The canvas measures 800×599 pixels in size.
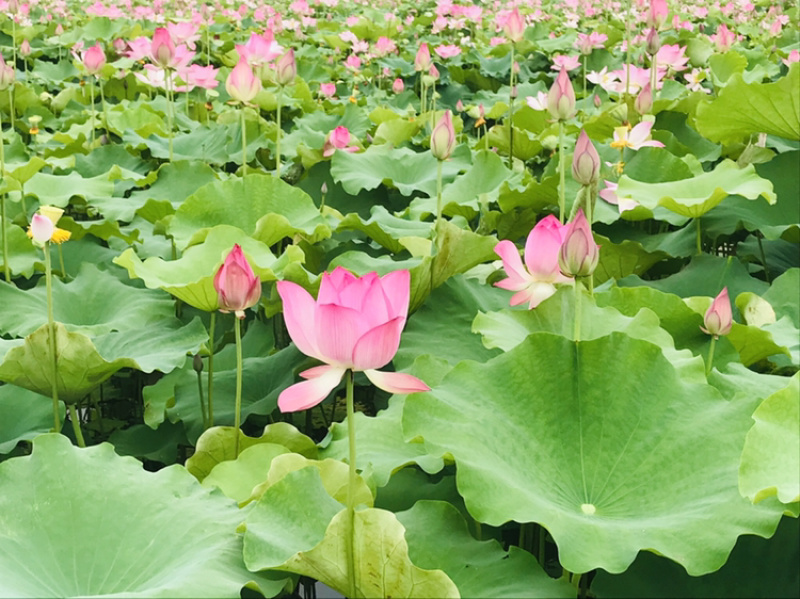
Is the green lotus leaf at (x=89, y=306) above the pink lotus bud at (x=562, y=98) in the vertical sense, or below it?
below

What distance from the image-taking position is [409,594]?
0.85 m

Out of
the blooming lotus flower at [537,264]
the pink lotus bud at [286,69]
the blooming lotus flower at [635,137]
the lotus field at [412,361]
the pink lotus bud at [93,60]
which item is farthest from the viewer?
the pink lotus bud at [93,60]

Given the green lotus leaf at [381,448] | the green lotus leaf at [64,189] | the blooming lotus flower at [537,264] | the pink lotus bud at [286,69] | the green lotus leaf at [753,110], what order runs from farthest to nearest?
the green lotus leaf at [64,189] < the pink lotus bud at [286,69] < the green lotus leaf at [753,110] < the blooming lotus flower at [537,264] < the green lotus leaf at [381,448]

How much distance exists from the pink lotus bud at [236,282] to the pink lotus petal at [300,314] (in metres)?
0.35

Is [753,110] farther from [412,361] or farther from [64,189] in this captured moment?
[64,189]

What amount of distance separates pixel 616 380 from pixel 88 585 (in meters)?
0.66

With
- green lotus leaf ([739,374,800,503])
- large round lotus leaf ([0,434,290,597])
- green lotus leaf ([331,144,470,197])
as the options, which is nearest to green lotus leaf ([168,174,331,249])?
green lotus leaf ([331,144,470,197])

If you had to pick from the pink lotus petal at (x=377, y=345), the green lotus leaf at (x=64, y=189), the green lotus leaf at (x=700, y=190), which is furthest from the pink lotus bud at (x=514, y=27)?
the pink lotus petal at (x=377, y=345)

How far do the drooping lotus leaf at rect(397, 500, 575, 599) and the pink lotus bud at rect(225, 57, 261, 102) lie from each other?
1262mm

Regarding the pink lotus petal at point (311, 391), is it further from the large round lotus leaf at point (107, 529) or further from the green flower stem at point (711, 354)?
the green flower stem at point (711, 354)

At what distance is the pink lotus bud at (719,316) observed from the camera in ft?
4.21

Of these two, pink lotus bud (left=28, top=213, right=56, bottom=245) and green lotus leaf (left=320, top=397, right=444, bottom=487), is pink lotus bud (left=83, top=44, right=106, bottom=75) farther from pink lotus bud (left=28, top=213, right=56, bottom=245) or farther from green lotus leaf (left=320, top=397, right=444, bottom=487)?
green lotus leaf (left=320, top=397, right=444, bottom=487)

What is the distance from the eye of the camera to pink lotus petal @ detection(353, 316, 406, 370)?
0.80 m

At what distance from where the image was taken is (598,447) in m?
1.09
